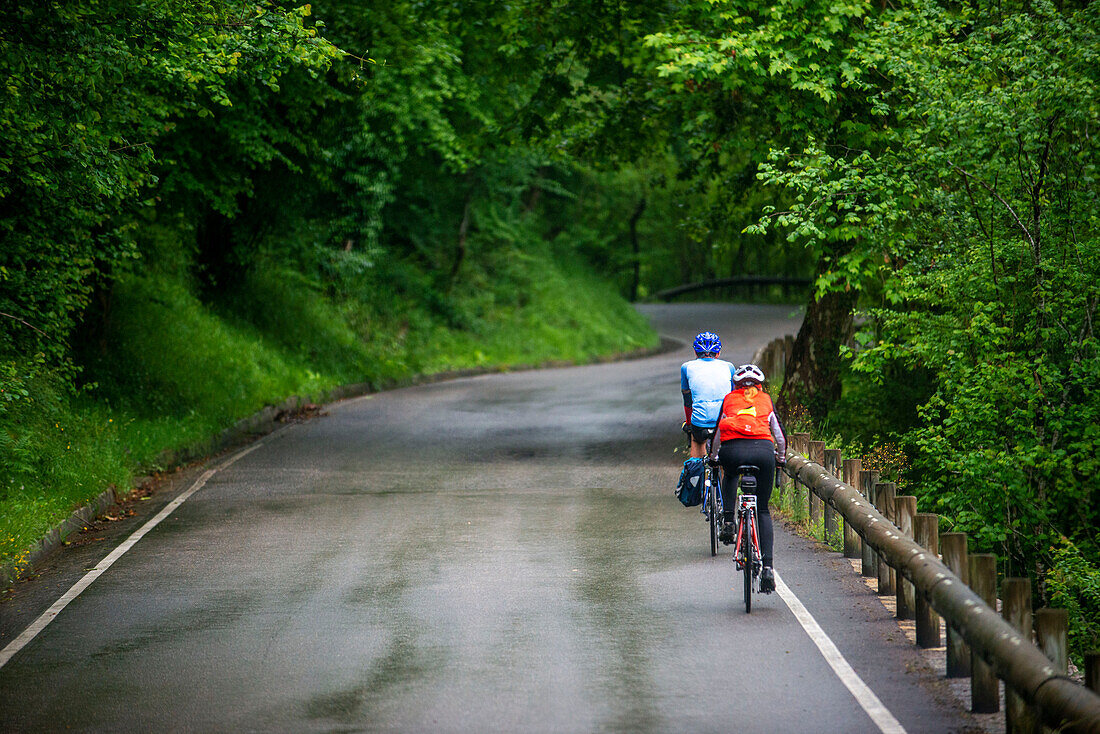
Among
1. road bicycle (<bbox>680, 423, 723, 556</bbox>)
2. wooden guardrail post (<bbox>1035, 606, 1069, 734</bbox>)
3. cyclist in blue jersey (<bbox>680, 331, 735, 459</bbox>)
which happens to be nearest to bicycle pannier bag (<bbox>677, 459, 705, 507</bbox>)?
road bicycle (<bbox>680, 423, 723, 556</bbox>)

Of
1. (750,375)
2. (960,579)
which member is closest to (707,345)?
(750,375)

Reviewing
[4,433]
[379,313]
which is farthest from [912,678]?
[379,313]

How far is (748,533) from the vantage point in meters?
8.92

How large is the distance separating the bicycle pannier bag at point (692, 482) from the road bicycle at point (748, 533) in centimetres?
197

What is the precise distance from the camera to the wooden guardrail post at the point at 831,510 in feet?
37.8

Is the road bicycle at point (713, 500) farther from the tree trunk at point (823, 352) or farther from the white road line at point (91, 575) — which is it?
the tree trunk at point (823, 352)

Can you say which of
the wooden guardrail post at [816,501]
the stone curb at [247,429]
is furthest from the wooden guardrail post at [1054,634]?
the stone curb at [247,429]

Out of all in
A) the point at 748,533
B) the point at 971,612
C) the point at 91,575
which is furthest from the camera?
the point at 91,575

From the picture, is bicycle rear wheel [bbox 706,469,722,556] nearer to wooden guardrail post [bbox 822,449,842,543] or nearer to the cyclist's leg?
the cyclist's leg

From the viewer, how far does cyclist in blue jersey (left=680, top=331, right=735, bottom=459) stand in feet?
36.6

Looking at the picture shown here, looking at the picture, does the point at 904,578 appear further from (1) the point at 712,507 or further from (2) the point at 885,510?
(1) the point at 712,507

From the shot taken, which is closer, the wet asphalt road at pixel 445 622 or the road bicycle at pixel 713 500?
the wet asphalt road at pixel 445 622

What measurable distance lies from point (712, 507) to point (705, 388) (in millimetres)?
1125

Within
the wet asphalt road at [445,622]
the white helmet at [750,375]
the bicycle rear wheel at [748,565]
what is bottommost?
the wet asphalt road at [445,622]
